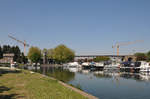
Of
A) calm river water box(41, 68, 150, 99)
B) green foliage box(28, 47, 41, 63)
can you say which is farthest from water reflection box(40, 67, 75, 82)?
green foliage box(28, 47, 41, 63)

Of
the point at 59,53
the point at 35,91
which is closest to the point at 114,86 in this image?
the point at 35,91

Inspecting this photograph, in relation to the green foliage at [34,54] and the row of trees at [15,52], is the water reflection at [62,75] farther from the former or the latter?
the row of trees at [15,52]

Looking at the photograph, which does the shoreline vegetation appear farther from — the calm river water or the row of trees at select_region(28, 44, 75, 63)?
the row of trees at select_region(28, 44, 75, 63)

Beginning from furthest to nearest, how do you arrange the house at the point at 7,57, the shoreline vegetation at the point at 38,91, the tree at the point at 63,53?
the house at the point at 7,57 → the tree at the point at 63,53 → the shoreline vegetation at the point at 38,91

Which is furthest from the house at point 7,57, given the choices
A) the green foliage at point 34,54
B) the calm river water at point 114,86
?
the calm river water at point 114,86

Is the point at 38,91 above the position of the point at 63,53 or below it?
below

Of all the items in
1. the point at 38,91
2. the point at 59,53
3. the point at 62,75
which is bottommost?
the point at 62,75

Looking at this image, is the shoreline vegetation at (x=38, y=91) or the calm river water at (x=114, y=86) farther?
the calm river water at (x=114, y=86)

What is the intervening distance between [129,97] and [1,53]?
154m

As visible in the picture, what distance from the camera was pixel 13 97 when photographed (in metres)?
12.8

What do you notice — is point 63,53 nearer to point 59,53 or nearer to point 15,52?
point 59,53

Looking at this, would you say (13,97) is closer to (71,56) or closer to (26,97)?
(26,97)

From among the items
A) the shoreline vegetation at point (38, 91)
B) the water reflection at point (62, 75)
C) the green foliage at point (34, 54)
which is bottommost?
the water reflection at point (62, 75)

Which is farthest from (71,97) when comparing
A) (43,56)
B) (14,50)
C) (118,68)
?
(14,50)
